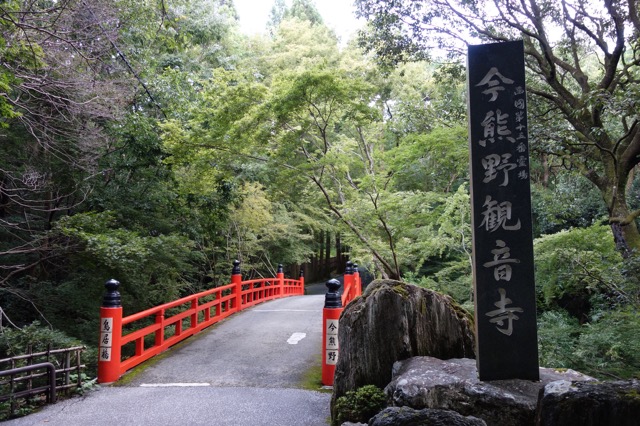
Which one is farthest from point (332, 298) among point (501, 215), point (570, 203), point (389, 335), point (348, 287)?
point (570, 203)

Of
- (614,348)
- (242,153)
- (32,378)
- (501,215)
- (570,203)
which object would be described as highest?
(242,153)

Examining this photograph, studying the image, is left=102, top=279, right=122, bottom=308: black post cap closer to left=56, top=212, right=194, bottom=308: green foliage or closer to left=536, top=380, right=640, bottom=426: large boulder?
left=56, top=212, right=194, bottom=308: green foliage

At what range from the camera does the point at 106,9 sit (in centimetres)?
752

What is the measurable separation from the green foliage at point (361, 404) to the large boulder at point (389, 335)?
162mm

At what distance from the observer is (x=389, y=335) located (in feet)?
14.2

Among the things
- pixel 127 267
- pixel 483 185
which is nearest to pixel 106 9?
pixel 127 267

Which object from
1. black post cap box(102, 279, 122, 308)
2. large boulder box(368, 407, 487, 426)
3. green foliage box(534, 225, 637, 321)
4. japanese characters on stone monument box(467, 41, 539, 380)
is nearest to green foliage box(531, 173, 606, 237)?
green foliage box(534, 225, 637, 321)

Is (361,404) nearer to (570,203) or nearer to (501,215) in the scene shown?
(501,215)

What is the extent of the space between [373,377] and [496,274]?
1.48 meters

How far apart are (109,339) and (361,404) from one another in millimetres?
3453

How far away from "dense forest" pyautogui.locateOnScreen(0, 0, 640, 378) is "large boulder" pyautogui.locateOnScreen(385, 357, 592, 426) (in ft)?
12.6

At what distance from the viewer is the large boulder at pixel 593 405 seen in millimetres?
2555

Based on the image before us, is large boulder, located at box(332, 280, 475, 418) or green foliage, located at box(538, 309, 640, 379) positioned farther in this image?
green foliage, located at box(538, 309, 640, 379)

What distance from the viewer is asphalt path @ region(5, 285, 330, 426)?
4.50 meters
